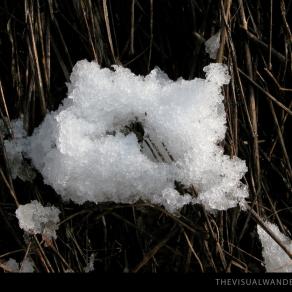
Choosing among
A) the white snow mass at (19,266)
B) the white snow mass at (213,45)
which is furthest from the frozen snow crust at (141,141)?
the white snow mass at (19,266)

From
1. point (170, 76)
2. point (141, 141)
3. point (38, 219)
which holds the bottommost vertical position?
point (38, 219)

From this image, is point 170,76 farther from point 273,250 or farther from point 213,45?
point 273,250

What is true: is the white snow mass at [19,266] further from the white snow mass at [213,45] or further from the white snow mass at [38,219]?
the white snow mass at [213,45]

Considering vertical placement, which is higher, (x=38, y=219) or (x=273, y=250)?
(x=38, y=219)

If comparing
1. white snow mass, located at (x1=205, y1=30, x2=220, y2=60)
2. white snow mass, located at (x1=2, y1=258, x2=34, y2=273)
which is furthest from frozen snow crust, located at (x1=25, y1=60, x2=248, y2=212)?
white snow mass, located at (x1=2, y1=258, x2=34, y2=273)

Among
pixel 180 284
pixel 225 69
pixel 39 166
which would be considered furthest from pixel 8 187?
pixel 225 69

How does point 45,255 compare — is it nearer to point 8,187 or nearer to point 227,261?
point 8,187

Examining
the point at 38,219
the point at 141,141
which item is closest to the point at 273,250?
the point at 141,141
